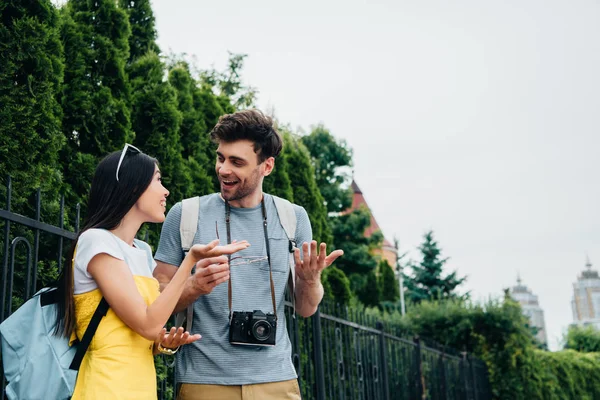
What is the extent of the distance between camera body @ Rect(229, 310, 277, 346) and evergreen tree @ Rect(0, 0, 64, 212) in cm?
187

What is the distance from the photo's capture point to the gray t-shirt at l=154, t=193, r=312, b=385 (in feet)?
8.26

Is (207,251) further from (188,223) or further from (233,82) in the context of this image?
(233,82)

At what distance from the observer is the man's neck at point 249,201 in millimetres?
2834

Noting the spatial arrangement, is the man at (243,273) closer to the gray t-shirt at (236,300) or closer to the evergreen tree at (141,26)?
the gray t-shirt at (236,300)

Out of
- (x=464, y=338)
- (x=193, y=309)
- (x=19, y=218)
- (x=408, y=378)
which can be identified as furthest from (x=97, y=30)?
(x=464, y=338)

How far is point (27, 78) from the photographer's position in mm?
4051

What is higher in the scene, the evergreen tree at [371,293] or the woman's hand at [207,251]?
the evergreen tree at [371,293]

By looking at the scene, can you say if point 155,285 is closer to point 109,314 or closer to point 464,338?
point 109,314

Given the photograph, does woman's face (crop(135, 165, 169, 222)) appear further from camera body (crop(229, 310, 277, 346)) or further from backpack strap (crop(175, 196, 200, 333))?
camera body (crop(229, 310, 277, 346))

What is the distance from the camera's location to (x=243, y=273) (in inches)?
105

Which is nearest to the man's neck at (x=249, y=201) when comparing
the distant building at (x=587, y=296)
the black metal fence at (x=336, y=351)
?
the black metal fence at (x=336, y=351)

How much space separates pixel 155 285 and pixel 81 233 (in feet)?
1.04

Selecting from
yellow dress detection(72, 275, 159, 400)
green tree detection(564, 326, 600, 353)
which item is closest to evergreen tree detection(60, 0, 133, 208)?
yellow dress detection(72, 275, 159, 400)

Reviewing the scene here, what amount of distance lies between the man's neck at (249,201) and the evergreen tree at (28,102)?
5.22ft
